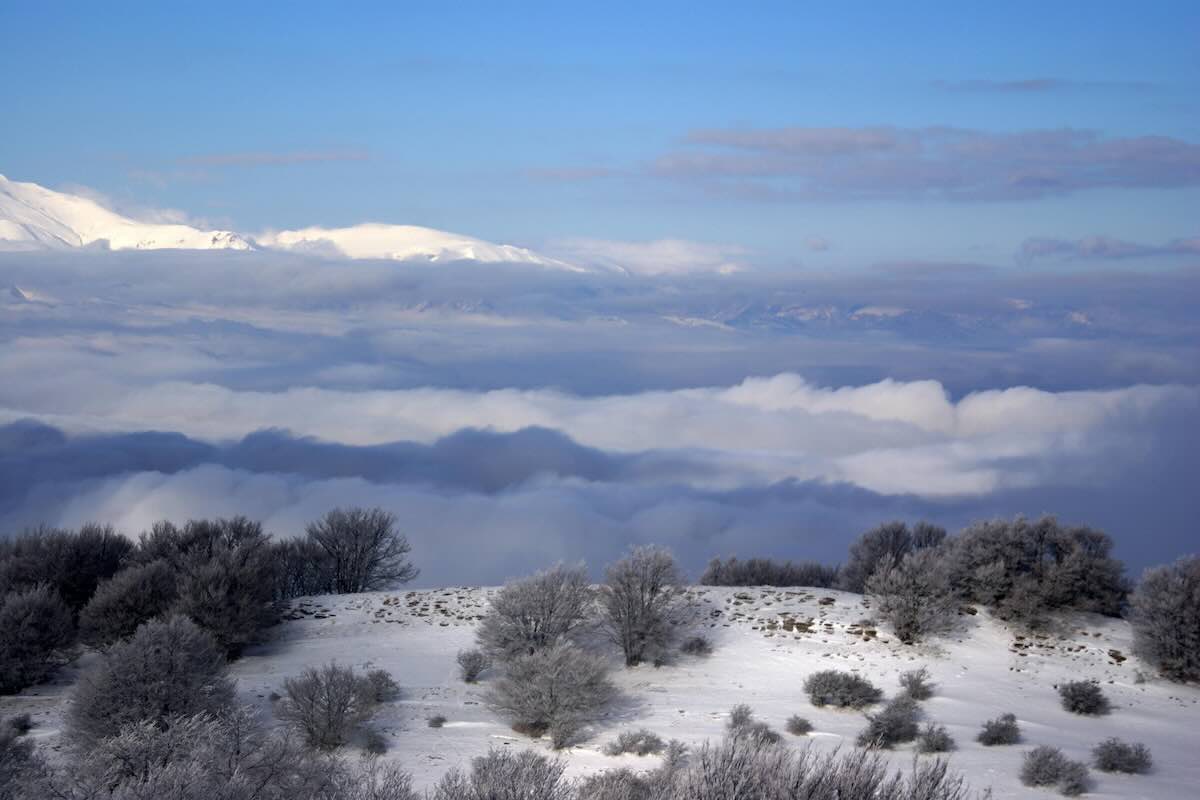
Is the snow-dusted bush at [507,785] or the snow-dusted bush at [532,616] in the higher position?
the snow-dusted bush at [507,785]

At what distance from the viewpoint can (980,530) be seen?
3177 cm

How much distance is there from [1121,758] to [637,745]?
31.2 feet

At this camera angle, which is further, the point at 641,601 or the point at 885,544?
the point at 885,544

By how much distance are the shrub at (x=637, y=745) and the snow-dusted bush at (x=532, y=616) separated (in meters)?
5.73

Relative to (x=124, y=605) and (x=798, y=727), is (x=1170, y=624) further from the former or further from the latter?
(x=124, y=605)

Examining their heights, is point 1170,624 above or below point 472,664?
above

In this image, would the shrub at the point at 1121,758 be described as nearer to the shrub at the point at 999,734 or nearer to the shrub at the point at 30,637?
the shrub at the point at 999,734

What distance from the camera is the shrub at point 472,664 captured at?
1077 inches

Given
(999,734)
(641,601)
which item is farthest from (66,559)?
(999,734)

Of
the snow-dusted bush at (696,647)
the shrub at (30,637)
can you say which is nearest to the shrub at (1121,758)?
the snow-dusted bush at (696,647)

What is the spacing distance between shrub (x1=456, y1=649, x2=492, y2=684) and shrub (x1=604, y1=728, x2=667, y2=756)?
689cm

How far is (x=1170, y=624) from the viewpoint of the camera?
2616cm

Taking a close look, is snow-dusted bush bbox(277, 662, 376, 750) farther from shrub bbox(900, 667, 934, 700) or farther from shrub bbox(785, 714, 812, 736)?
shrub bbox(900, 667, 934, 700)

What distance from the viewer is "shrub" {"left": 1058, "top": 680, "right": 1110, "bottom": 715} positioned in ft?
79.4
